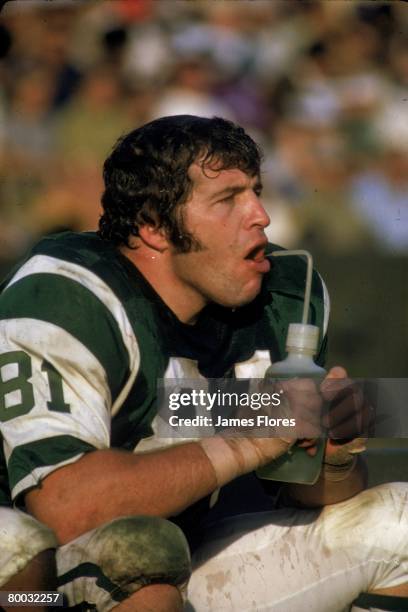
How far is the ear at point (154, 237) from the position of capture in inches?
72.5

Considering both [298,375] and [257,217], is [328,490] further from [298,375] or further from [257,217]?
[257,217]

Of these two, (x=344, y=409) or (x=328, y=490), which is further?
(x=328, y=490)

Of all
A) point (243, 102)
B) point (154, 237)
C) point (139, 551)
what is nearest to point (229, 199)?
point (154, 237)

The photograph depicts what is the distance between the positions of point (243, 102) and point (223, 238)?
158cm

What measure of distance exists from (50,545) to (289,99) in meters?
2.27

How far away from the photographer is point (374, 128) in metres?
3.52

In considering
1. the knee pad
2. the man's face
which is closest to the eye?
the man's face

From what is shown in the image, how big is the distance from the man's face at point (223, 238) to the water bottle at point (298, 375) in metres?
0.20

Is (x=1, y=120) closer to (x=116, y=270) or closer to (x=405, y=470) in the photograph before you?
(x=116, y=270)

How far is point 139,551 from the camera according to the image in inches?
54.1

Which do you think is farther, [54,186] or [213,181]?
[54,186]

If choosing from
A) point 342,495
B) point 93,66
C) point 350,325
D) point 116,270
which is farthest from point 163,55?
point 342,495

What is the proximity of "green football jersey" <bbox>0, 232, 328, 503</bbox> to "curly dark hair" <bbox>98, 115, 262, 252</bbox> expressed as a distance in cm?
9

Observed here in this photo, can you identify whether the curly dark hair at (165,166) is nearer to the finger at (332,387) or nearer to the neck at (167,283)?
the neck at (167,283)
